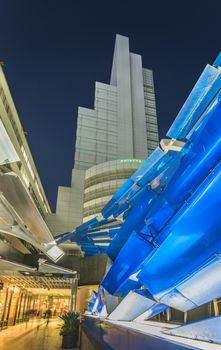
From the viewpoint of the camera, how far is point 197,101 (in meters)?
2.53

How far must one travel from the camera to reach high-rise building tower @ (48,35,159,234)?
44844mm

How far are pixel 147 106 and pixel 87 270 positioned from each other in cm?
5694

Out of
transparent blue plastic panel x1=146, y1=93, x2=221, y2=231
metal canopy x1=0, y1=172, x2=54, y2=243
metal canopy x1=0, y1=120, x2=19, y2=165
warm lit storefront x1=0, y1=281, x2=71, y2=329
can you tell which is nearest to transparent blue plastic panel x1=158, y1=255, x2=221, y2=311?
transparent blue plastic panel x1=146, y1=93, x2=221, y2=231

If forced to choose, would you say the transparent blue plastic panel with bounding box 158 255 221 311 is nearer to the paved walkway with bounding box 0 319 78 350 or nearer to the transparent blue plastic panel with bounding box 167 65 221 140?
the transparent blue plastic panel with bounding box 167 65 221 140

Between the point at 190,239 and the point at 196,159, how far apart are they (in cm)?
78

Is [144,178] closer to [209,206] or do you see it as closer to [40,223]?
[209,206]

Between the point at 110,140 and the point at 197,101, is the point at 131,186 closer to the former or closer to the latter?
the point at 197,101

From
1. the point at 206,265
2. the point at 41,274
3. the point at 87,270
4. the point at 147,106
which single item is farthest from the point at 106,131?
the point at 206,265

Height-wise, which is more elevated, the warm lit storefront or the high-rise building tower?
the high-rise building tower

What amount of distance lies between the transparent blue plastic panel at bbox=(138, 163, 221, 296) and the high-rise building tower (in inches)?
1599

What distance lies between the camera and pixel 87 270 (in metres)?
28.2

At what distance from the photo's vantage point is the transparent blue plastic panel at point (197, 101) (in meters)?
2.33

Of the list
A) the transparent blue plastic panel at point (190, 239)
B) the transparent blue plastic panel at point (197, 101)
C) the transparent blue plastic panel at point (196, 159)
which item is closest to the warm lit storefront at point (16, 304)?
the transparent blue plastic panel at point (190, 239)

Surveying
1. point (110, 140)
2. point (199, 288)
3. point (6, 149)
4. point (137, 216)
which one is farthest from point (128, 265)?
point (110, 140)
